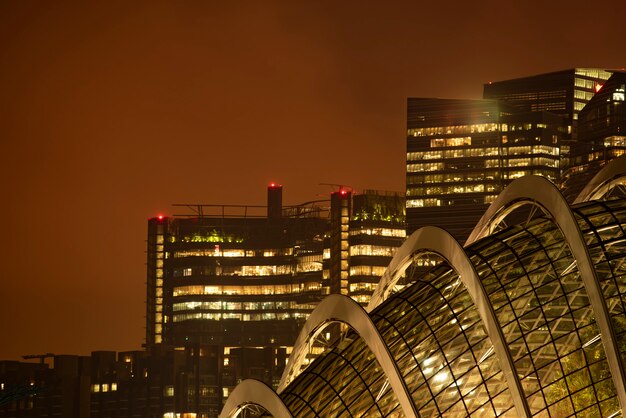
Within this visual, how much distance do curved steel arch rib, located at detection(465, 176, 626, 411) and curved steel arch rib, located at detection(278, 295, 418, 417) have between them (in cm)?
521

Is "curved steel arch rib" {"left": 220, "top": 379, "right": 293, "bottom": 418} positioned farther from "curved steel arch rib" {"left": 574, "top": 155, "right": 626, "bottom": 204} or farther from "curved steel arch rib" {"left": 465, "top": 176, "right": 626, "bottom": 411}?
"curved steel arch rib" {"left": 574, "top": 155, "right": 626, "bottom": 204}

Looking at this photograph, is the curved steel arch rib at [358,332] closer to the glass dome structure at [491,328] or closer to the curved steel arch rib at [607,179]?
the glass dome structure at [491,328]

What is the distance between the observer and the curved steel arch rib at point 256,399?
42.4 metres

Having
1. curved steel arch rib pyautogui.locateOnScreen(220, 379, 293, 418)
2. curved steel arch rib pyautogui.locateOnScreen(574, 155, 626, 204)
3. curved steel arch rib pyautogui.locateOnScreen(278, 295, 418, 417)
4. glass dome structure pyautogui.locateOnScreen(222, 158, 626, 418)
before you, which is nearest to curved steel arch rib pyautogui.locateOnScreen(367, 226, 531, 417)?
glass dome structure pyautogui.locateOnScreen(222, 158, 626, 418)

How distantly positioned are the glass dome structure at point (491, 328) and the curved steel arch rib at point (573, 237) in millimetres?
53

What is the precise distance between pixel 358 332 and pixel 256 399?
166 inches

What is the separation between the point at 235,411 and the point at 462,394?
306 inches

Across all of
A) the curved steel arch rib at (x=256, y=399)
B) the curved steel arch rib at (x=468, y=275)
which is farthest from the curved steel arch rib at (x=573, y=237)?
the curved steel arch rib at (x=256, y=399)

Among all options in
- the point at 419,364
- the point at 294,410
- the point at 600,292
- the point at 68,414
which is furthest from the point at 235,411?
the point at 68,414

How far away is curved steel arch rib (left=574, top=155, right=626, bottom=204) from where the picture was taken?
43531mm

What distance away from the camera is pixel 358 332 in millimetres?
41875

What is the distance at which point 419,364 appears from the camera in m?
42.9

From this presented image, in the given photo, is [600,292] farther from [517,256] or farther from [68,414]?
[68,414]

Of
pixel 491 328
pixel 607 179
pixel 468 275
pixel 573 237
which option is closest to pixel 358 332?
pixel 468 275
